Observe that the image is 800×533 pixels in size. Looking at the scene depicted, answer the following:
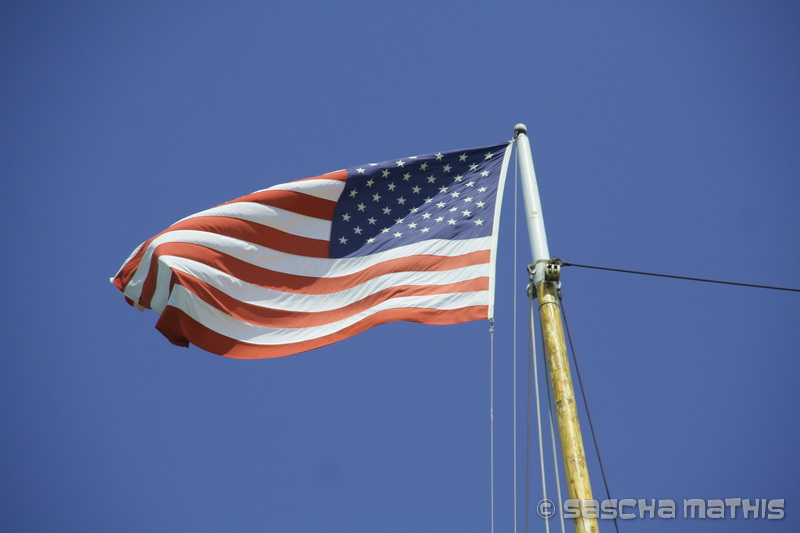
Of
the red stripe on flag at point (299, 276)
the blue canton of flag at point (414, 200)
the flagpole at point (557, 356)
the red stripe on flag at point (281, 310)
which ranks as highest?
the blue canton of flag at point (414, 200)

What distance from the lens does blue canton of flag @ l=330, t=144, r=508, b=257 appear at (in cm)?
1238

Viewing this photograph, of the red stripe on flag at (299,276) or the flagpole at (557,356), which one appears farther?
the red stripe on flag at (299,276)

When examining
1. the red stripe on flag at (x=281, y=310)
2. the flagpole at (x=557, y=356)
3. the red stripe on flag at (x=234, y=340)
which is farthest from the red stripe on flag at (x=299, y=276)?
the flagpole at (x=557, y=356)

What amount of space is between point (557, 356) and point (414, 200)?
443 centimetres

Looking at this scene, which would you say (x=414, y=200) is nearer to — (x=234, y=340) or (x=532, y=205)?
(x=532, y=205)

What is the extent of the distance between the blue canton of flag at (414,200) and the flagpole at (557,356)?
1365 mm

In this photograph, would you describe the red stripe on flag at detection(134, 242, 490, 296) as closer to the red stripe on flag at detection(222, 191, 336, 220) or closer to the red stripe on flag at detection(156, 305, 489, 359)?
the red stripe on flag at detection(156, 305, 489, 359)

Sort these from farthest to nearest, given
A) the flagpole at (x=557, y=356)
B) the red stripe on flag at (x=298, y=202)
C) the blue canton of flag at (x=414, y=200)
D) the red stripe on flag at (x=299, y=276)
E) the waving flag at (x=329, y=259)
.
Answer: the red stripe on flag at (x=298, y=202)
the blue canton of flag at (x=414, y=200)
the red stripe on flag at (x=299, y=276)
the waving flag at (x=329, y=259)
the flagpole at (x=557, y=356)

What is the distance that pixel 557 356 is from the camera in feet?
30.0

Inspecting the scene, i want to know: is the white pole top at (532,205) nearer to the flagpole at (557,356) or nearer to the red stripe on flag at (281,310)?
the flagpole at (557,356)

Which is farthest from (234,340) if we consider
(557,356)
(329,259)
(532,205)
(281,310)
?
(557,356)

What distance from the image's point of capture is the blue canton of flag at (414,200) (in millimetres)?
12375

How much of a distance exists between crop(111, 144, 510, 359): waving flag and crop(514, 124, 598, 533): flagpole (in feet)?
3.57

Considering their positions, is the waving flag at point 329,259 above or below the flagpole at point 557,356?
above
